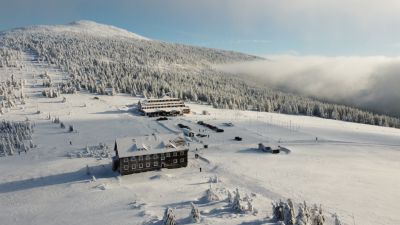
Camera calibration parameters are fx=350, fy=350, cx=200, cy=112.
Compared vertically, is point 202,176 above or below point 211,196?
below

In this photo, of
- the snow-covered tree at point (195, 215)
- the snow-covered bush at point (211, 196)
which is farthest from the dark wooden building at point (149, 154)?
the snow-covered tree at point (195, 215)

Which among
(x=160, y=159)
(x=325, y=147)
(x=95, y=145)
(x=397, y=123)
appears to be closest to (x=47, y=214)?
(x=160, y=159)

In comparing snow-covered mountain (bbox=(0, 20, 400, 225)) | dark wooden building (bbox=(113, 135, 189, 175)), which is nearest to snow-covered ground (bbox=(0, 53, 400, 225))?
snow-covered mountain (bbox=(0, 20, 400, 225))

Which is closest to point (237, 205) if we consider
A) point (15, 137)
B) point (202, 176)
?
point (202, 176)

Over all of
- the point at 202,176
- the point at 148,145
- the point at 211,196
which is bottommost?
the point at 202,176

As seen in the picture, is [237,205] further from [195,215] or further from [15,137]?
[15,137]

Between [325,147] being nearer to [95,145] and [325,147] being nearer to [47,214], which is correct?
[95,145]
